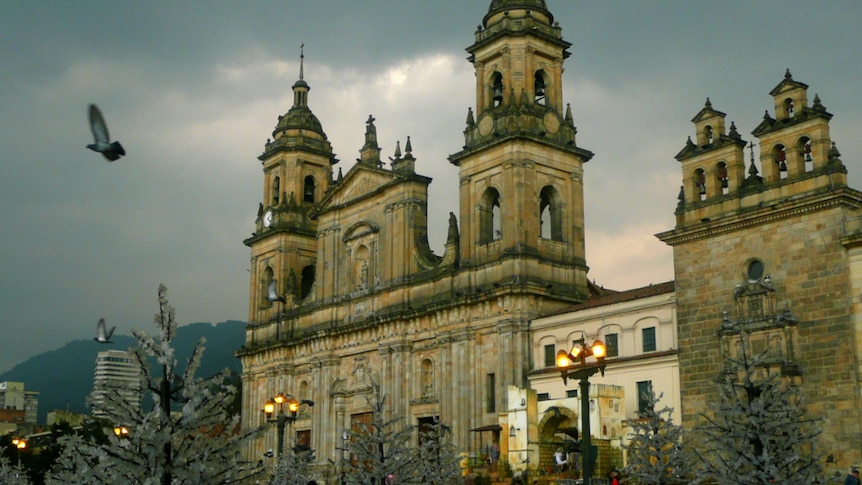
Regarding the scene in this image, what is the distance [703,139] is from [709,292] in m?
6.26

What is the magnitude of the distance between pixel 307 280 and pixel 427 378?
68.7ft

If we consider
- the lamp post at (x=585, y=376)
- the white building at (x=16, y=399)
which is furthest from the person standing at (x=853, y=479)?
the white building at (x=16, y=399)

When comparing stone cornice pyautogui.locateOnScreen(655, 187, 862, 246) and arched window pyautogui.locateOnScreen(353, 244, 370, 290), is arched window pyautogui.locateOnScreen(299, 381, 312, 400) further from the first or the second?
stone cornice pyautogui.locateOnScreen(655, 187, 862, 246)

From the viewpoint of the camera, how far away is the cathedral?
3503 centimetres

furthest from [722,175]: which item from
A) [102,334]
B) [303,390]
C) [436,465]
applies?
[303,390]

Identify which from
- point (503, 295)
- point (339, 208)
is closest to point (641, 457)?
point (503, 295)

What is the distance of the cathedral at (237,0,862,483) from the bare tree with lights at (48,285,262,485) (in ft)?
53.0

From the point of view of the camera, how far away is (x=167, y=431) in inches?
652

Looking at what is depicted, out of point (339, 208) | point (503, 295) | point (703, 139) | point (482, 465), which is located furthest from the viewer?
point (339, 208)

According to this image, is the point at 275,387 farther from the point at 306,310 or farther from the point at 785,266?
the point at 785,266

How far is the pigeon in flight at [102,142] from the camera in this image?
2004cm

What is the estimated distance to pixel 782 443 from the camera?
79.9 feet

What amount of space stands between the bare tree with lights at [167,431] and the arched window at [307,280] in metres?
55.0

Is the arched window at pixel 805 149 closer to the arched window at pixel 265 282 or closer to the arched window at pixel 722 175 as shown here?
the arched window at pixel 722 175
